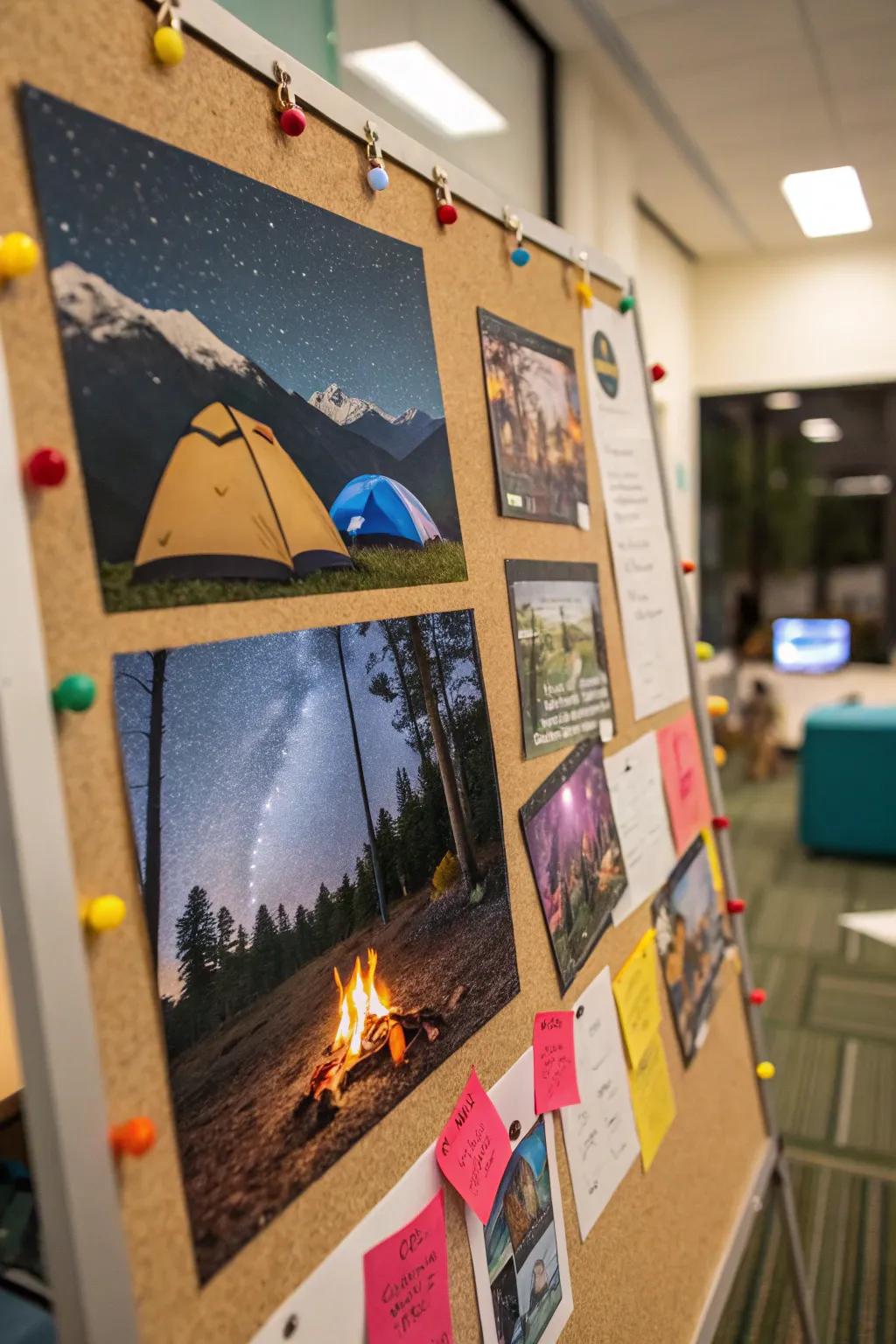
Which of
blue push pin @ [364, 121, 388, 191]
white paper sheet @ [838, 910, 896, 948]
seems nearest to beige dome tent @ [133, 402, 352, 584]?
blue push pin @ [364, 121, 388, 191]

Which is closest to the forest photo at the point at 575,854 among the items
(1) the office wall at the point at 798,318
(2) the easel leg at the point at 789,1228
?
(2) the easel leg at the point at 789,1228

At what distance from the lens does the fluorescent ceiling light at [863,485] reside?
231 inches

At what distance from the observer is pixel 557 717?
96 cm

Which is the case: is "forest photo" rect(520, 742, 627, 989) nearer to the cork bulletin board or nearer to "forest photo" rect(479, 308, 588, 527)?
the cork bulletin board

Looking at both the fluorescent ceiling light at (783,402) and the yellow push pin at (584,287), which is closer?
the yellow push pin at (584,287)

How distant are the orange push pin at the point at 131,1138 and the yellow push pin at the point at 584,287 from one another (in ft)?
3.07

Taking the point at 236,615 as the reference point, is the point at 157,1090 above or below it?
below

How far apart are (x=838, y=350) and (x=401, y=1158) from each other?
5.53m

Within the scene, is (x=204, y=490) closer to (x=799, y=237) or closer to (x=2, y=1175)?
(x=2, y=1175)

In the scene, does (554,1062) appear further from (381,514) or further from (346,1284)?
(381,514)

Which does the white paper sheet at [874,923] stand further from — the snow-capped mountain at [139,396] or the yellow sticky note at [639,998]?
the snow-capped mountain at [139,396]

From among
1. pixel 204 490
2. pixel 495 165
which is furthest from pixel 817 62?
pixel 204 490

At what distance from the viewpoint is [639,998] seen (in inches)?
42.6

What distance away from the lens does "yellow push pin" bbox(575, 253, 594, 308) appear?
1117mm
